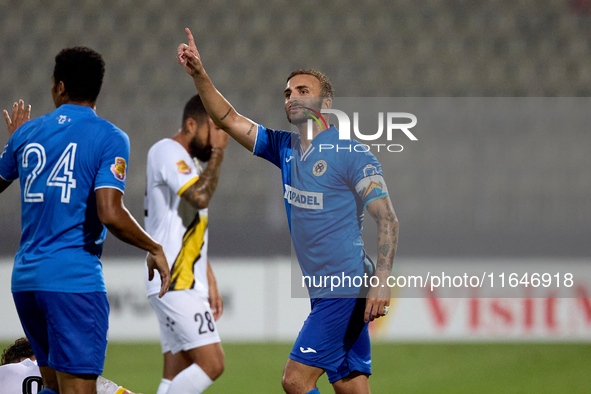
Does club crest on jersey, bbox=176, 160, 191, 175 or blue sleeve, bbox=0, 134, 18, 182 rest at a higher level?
club crest on jersey, bbox=176, 160, 191, 175

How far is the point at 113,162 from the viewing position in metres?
2.47

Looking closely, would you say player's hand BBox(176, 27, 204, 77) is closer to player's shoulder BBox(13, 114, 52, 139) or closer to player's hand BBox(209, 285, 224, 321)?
player's shoulder BBox(13, 114, 52, 139)

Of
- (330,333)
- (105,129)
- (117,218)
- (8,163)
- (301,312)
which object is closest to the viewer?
(117,218)

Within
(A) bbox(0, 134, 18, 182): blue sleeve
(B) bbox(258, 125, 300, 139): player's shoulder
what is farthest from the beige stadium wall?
(A) bbox(0, 134, 18, 182): blue sleeve

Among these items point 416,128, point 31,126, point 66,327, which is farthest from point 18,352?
point 416,128

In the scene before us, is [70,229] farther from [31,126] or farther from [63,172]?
[31,126]

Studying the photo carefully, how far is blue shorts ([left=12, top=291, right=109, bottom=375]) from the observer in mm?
2383

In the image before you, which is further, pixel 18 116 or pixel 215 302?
pixel 215 302

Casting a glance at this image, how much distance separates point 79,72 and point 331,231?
48.9 inches

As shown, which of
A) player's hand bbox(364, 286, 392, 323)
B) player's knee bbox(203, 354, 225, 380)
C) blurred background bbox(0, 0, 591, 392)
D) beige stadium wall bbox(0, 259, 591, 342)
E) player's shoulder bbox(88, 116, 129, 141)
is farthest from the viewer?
blurred background bbox(0, 0, 591, 392)

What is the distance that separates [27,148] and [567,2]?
26.9ft

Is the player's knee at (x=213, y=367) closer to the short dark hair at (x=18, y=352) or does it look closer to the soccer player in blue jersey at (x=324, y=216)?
the soccer player in blue jersey at (x=324, y=216)

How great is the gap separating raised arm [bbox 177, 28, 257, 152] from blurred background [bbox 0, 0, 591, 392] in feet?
8.68

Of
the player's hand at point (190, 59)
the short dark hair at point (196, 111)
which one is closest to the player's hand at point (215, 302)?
the short dark hair at point (196, 111)
